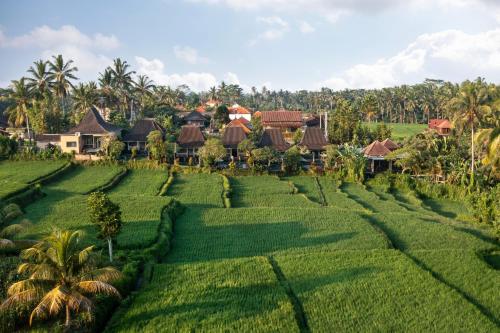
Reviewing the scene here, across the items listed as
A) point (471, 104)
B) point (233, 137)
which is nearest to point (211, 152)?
point (233, 137)

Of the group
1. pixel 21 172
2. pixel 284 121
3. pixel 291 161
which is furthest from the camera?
pixel 284 121

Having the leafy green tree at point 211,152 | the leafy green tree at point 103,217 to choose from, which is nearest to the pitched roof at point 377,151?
the leafy green tree at point 211,152

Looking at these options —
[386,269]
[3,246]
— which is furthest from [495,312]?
[3,246]

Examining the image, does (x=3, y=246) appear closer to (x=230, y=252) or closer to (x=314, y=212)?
(x=230, y=252)

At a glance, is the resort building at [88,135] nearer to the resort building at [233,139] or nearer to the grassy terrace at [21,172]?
the grassy terrace at [21,172]

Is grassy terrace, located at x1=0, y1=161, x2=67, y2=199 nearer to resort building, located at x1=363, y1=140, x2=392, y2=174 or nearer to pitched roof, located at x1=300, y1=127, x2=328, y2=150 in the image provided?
pitched roof, located at x1=300, y1=127, x2=328, y2=150

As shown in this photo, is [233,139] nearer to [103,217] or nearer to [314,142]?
[314,142]

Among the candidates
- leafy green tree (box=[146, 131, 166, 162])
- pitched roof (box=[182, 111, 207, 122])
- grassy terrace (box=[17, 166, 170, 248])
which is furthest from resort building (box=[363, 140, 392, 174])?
pitched roof (box=[182, 111, 207, 122])
